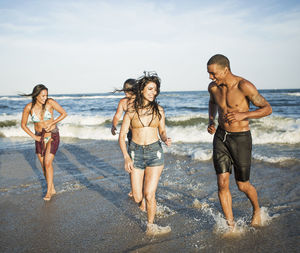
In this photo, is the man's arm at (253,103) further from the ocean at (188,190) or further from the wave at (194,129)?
the wave at (194,129)

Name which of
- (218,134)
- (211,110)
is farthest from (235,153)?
(211,110)

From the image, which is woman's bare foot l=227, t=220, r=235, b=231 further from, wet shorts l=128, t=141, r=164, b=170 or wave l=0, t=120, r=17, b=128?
wave l=0, t=120, r=17, b=128

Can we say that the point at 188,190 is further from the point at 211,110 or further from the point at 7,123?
the point at 7,123

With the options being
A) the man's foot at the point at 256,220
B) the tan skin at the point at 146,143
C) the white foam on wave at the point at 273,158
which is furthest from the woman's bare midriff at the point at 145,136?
the white foam on wave at the point at 273,158

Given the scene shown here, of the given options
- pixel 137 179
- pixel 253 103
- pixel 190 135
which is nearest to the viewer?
pixel 253 103

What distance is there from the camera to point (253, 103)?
3.29m

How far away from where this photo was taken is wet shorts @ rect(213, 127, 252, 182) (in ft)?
11.5

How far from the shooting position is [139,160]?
3.86 meters

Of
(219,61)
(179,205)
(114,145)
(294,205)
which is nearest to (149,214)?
(179,205)

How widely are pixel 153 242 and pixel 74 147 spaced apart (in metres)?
7.48

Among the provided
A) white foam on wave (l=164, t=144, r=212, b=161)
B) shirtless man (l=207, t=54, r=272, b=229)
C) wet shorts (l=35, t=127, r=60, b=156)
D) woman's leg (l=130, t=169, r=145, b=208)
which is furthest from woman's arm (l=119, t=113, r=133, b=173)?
white foam on wave (l=164, t=144, r=212, b=161)

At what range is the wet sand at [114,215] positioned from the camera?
3.31m

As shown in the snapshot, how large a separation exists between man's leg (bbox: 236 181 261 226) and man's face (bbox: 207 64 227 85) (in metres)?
1.32

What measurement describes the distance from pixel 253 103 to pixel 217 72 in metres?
0.57
